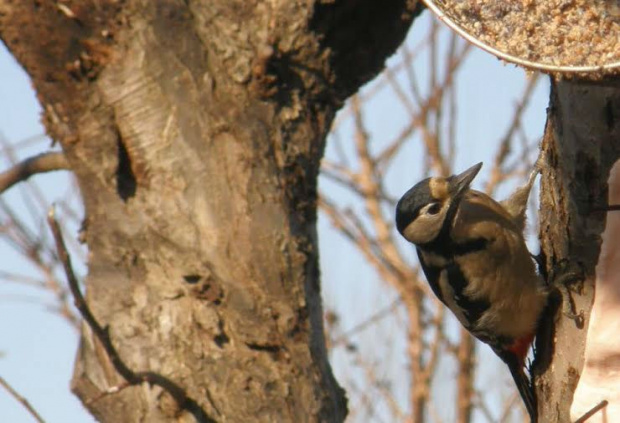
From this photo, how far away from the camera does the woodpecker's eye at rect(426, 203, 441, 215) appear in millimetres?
4656

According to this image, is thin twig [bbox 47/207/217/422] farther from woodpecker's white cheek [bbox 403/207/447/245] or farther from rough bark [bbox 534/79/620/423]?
woodpecker's white cheek [bbox 403/207/447/245]

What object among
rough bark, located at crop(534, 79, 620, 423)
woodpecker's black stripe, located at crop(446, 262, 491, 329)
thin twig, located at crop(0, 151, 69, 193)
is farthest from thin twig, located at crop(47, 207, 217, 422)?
woodpecker's black stripe, located at crop(446, 262, 491, 329)

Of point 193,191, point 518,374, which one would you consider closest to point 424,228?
point 518,374

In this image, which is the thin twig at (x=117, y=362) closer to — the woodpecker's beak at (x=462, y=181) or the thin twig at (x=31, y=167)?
the thin twig at (x=31, y=167)

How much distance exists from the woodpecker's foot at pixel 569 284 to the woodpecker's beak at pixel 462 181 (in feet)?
3.76

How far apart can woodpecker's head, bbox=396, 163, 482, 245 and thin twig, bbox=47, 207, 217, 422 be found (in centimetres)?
153

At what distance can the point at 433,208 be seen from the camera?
184 inches

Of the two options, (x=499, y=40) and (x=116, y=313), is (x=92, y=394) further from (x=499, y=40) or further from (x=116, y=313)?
(x=499, y=40)

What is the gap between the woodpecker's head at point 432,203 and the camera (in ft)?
15.1

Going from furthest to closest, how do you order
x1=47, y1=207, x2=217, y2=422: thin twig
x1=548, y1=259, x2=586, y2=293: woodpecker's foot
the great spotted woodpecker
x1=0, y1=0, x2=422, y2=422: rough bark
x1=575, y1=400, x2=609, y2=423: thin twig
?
1. the great spotted woodpecker
2. x1=0, y1=0, x2=422, y2=422: rough bark
3. x1=548, y1=259, x2=586, y2=293: woodpecker's foot
4. x1=575, y1=400, x2=609, y2=423: thin twig
5. x1=47, y1=207, x2=217, y2=422: thin twig

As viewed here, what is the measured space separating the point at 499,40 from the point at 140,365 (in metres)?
1.63

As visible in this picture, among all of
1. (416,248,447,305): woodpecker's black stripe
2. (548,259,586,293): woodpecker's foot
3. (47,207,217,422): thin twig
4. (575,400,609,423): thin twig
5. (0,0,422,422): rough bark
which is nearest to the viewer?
(47,207,217,422): thin twig

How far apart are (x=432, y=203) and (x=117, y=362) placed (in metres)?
1.79

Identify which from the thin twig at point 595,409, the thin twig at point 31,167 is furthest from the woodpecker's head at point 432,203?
the thin twig at point 595,409
